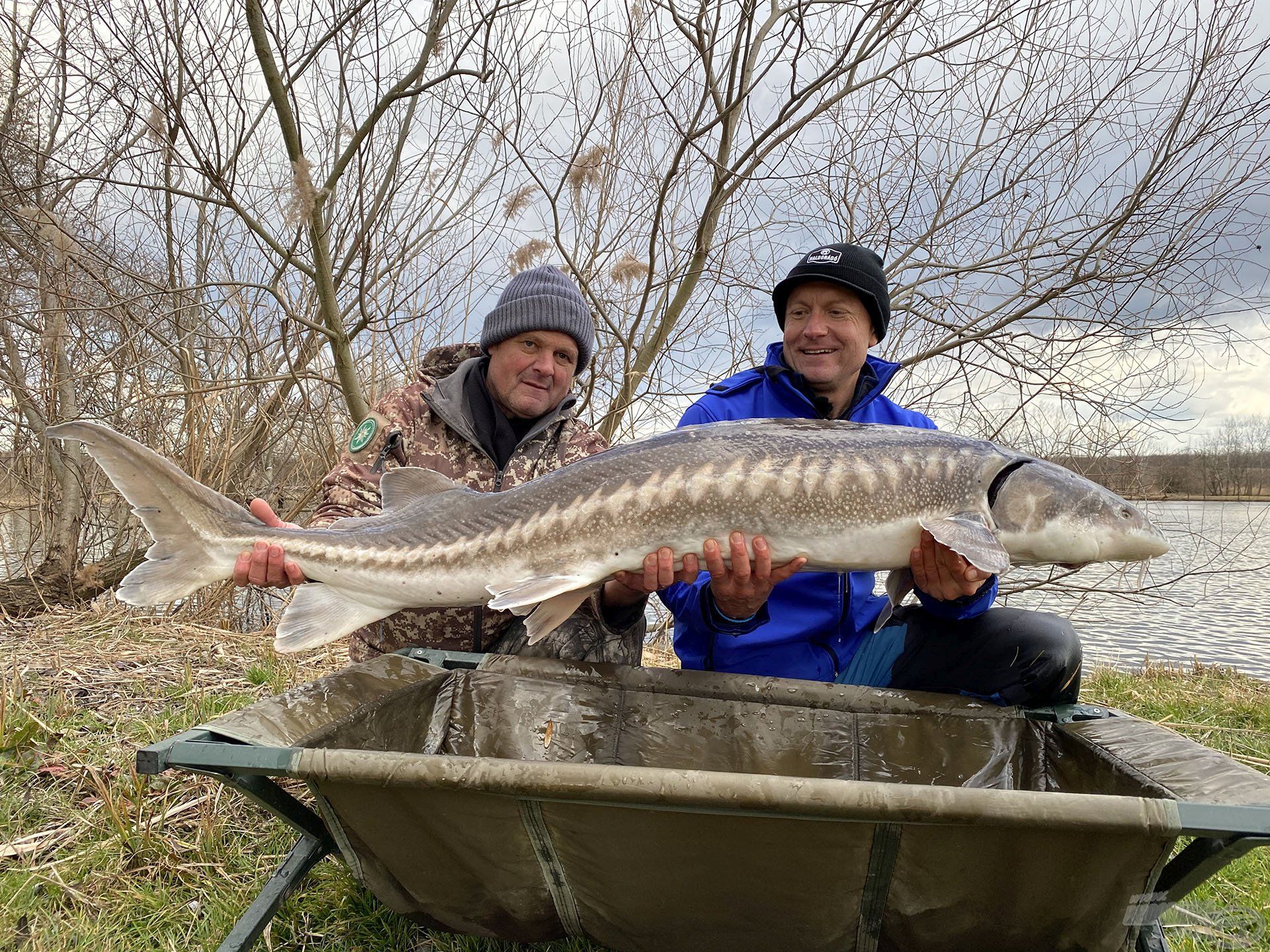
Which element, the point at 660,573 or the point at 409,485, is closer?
the point at 660,573

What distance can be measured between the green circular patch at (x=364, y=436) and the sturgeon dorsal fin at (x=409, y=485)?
37 cm

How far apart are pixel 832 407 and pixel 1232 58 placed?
3.42 m

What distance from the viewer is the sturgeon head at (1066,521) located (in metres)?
2.13

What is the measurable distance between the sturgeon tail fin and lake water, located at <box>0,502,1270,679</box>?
3758mm

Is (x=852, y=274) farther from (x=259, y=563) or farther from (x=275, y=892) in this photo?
(x=275, y=892)

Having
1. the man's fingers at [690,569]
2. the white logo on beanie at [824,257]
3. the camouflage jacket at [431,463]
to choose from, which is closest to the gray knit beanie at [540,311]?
the camouflage jacket at [431,463]

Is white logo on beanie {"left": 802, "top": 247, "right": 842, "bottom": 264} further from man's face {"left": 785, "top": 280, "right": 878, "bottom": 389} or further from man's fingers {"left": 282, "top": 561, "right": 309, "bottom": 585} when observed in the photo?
man's fingers {"left": 282, "top": 561, "right": 309, "bottom": 585}

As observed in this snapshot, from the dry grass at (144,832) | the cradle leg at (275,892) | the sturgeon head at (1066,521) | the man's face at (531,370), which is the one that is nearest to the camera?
the cradle leg at (275,892)

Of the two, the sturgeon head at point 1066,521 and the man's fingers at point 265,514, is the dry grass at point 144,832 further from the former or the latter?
the sturgeon head at point 1066,521

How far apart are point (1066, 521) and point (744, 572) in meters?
0.87

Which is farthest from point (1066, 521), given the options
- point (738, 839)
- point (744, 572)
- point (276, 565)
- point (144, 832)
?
point (144, 832)

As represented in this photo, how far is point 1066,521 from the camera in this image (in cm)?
213

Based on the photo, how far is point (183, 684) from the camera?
3293 mm

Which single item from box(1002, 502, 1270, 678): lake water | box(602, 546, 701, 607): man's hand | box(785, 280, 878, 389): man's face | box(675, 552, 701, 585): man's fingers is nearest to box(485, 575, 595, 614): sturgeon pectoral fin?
box(602, 546, 701, 607): man's hand
